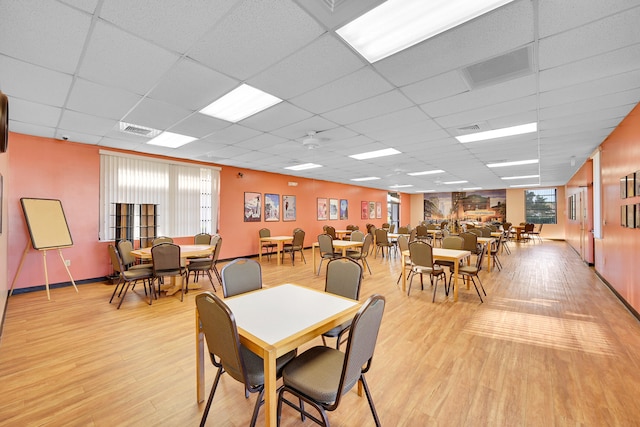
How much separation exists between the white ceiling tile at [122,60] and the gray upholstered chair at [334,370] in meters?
2.61

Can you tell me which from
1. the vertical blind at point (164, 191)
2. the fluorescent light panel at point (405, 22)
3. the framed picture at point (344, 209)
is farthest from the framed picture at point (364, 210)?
the fluorescent light panel at point (405, 22)

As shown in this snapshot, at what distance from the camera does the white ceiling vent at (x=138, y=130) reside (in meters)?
4.04

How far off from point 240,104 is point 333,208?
27.1 ft

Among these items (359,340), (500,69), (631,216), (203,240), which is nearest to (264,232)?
(203,240)

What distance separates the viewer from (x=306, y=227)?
9.98 meters

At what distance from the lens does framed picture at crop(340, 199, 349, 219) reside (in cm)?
1169

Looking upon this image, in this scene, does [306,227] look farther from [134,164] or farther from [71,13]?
[71,13]

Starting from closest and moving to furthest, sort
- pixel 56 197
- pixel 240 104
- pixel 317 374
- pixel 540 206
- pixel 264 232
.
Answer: pixel 317 374, pixel 240 104, pixel 56 197, pixel 264 232, pixel 540 206

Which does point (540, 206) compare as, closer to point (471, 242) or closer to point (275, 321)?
point (471, 242)

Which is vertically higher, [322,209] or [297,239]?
[322,209]

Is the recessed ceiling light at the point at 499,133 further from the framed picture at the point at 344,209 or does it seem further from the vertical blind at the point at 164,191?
the framed picture at the point at 344,209

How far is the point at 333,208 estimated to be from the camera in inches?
444

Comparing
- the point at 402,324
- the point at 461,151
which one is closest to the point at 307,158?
the point at 461,151

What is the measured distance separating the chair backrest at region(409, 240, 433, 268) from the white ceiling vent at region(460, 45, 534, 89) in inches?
92.8
